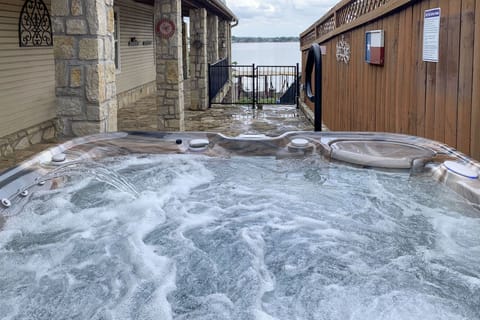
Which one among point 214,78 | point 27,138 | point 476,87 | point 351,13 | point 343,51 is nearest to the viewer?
point 476,87

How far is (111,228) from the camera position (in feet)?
9.33

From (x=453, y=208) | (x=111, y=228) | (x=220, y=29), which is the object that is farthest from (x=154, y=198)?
(x=220, y=29)

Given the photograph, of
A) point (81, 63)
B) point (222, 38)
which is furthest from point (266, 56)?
point (81, 63)

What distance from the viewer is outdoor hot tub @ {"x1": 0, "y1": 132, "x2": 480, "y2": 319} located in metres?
2.00

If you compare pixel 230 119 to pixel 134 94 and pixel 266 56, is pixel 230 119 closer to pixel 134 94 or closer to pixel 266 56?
pixel 134 94

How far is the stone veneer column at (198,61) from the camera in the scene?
12133mm

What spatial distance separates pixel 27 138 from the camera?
675 cm

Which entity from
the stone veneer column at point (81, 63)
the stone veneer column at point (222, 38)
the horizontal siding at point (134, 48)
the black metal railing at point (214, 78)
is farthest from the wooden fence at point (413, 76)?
the stone veneer column at point (222, 38)

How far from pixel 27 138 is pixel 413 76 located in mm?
4881

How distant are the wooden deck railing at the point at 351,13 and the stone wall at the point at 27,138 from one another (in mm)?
4098

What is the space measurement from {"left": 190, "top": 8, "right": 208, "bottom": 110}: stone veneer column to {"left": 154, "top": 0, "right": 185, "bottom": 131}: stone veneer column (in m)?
3.62

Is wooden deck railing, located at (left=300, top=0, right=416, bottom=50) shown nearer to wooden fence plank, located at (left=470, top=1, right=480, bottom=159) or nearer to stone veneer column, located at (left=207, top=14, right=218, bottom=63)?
wooden fence plank, located at (left=470, top=1, right=480, bottom=159)

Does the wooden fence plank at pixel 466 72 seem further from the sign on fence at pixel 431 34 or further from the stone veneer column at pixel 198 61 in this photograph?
the stone veneer column at pixel 198 61

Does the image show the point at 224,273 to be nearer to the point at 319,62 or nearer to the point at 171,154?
the point at 171,154
